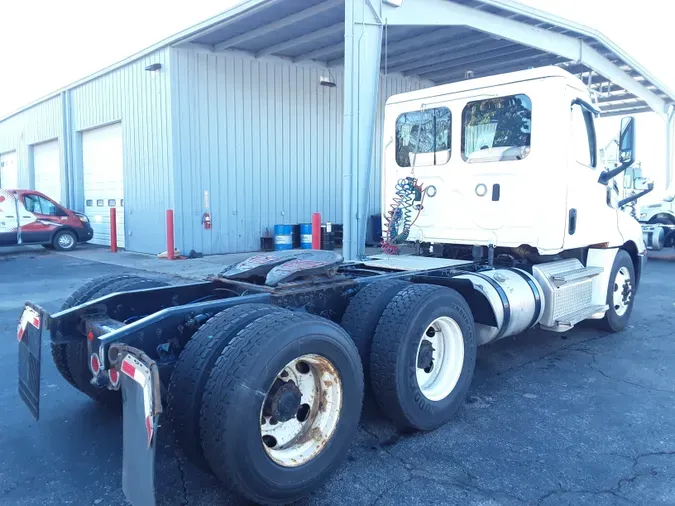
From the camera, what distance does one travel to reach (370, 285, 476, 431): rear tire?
147 inches

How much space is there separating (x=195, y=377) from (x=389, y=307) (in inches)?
61.2

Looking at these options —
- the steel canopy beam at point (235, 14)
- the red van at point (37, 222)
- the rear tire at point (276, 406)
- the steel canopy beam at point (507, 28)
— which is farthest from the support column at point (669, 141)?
the rear tire at point (276, 406)

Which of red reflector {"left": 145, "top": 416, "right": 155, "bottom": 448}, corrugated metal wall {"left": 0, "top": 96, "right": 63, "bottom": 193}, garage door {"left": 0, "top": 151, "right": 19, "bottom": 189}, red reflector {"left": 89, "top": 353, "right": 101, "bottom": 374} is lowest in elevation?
red reflector {"left": 145, "top": 416, "right": 155, "bottom": 448}

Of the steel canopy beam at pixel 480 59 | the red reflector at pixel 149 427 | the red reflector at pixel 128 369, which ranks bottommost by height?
the red reflector at pixel 149 427

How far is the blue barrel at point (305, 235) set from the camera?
16.0 m

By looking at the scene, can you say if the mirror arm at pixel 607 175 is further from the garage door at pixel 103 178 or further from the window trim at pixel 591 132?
the garage door at pixel 103 178

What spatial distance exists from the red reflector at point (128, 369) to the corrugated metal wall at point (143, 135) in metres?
12.3

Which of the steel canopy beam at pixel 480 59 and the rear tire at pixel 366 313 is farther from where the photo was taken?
the steel canopy beam at pixel 480 59

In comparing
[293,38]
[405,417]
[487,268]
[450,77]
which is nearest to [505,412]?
[405,417]

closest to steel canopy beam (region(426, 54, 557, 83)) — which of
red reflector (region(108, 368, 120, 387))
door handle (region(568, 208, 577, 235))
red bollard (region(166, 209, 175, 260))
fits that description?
red bollard (region(166, 209, 175, 260))

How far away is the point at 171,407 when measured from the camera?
2.91 metres

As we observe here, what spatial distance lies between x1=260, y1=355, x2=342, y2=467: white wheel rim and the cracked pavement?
0.29 metres

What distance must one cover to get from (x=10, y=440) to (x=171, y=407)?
1.72 m

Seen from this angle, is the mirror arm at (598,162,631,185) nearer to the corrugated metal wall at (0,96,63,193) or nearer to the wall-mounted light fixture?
the wall-mounted light fixture
